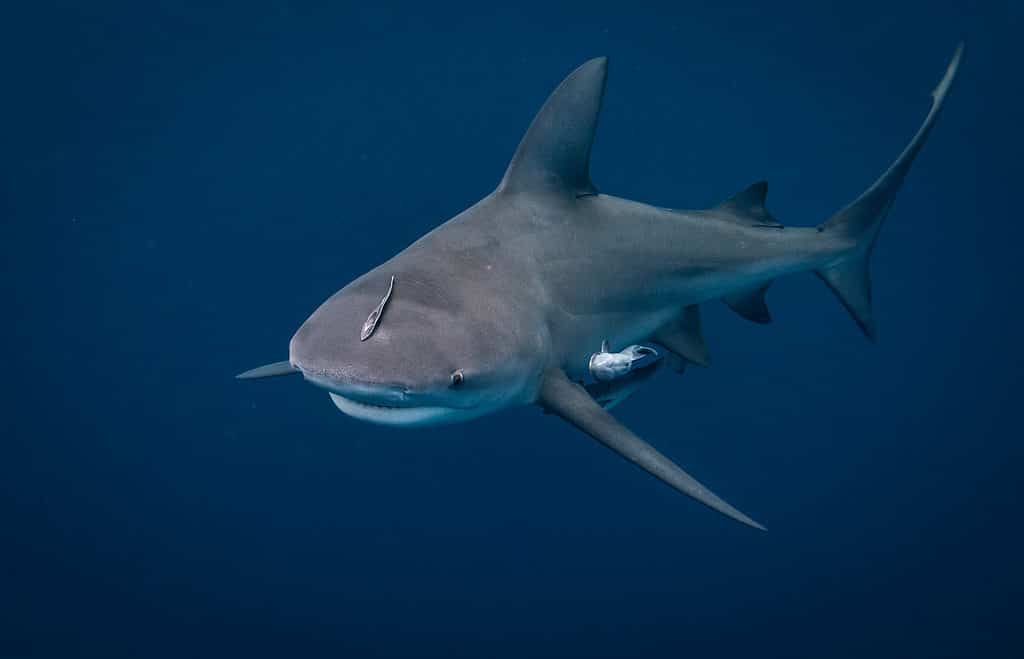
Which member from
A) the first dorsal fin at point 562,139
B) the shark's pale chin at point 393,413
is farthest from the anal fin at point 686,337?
the shark's pale chin at point 393,413

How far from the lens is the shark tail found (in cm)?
632

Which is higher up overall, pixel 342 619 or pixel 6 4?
pixel 6 4

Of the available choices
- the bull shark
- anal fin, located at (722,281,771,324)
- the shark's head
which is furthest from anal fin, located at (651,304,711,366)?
the shark's head

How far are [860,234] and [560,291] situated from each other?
11.1 feet

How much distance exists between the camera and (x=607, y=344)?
5.21m

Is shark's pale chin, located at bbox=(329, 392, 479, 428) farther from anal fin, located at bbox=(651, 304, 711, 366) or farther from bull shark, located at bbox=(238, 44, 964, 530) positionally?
anal fin, located at bbox=(651, 304, 711, 366)

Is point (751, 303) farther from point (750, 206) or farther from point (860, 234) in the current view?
point (860, 234)

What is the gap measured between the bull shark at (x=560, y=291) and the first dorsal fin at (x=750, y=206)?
0.01 m

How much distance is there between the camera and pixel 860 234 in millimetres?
6438

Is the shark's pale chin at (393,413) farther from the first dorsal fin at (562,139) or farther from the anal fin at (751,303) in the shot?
the anal fin at (751,303)

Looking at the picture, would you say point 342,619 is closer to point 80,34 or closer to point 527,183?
point 527,183

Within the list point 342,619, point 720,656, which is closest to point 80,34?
point 342,619

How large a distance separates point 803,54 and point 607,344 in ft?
41.3

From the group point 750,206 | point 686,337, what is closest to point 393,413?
point 686,337
